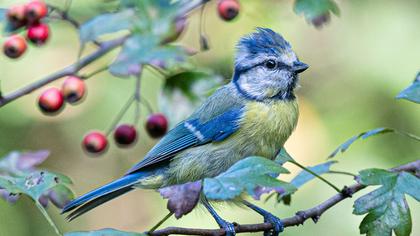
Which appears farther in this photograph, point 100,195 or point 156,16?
point 100,195

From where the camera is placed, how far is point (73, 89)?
2.52 meters

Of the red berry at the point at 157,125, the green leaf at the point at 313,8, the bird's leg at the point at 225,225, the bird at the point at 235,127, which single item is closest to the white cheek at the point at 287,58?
the bird at the point at 235,127

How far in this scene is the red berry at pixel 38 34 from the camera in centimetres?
258

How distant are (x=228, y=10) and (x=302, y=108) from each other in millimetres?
1447

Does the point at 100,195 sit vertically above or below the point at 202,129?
below

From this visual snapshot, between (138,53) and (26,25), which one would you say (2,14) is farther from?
(138,53)

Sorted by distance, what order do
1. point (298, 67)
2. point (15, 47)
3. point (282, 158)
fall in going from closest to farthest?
point (282, 158), point (15, 47), point (298, 67)

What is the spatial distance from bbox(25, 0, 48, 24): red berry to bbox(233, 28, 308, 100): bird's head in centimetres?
74

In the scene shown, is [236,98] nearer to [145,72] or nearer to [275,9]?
[275,9]

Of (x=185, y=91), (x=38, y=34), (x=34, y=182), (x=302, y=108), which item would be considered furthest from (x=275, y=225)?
(x=302, y=108)

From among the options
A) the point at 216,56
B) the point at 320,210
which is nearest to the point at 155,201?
the point at 216,56

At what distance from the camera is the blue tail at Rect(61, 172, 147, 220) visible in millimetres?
2552

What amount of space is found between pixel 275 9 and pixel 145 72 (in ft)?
3.00

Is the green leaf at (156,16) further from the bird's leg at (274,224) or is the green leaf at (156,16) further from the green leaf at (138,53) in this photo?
the bird's leg at (274,224)
